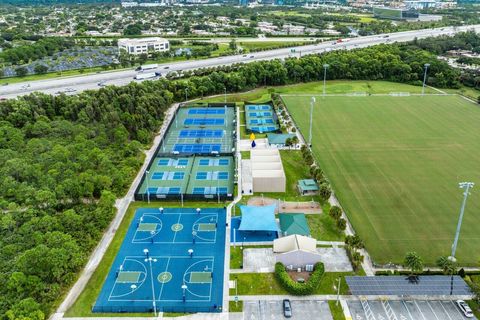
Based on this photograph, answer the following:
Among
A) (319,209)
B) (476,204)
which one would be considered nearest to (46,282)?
(319,209)

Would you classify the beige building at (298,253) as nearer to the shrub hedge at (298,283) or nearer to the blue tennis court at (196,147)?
the shrub hedge at (298,283)

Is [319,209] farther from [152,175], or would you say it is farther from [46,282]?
[46,282]

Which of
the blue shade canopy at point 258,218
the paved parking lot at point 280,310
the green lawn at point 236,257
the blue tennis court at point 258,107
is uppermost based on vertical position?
the blue tennis court at point 258,107

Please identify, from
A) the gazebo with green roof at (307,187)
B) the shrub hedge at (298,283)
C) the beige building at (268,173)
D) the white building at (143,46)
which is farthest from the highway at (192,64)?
the shrub hedge at (298,283)

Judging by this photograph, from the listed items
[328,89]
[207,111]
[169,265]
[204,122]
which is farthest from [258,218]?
[328,89]

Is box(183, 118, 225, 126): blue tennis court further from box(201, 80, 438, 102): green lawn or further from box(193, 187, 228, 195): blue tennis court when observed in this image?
box(193, 187, 228, 195): blue tennis court
